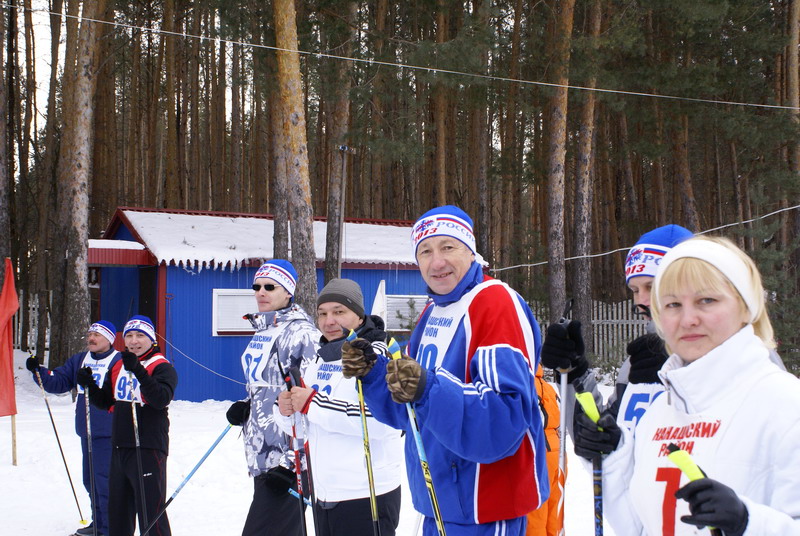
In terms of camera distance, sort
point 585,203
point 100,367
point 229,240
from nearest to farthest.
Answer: point 100,367 < point 229,240 < point 585,203

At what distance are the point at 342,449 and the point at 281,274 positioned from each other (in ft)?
5.31

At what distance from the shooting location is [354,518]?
3.75 m

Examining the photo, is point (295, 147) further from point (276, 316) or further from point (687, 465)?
point (687, 465)

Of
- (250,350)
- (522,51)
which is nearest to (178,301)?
(250,350)

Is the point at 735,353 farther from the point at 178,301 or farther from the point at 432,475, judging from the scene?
the point at 178,301

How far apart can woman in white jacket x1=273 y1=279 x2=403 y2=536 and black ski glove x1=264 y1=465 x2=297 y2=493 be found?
56 centimetres

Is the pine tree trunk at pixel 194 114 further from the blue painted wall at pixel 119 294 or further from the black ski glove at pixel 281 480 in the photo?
the black ski glove at pixel 281 480

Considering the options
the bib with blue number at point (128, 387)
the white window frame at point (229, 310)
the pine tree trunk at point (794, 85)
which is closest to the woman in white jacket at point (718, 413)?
the bib with blue number at point (128, 387)

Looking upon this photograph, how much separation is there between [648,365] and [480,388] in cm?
63

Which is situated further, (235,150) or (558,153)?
(235,150)

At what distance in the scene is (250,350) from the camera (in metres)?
4.89

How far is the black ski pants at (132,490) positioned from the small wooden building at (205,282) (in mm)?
8939

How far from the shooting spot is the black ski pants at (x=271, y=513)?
4379mm

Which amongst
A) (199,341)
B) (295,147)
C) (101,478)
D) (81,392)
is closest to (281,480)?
(101,478)
